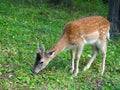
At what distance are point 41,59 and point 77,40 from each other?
0.94m

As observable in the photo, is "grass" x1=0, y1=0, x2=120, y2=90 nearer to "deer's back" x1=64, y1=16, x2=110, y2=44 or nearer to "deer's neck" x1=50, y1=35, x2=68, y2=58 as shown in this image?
"deer's neck" x1=50, y1=35, x2=68, y2=58

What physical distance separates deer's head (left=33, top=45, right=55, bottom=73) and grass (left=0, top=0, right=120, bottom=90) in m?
0.15

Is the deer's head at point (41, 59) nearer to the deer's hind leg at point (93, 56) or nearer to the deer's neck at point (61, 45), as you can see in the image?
the deer's neck at point (61, 45)

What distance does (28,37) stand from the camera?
1080 cm

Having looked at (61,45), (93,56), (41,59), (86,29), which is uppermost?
(86,29)

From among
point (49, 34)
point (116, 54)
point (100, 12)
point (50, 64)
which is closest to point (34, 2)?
point (100, 12)

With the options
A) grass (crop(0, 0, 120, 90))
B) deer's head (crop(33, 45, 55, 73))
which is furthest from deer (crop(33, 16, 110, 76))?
grass (crop(0, 0, 120, 90))

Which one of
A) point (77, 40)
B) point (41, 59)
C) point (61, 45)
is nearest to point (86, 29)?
point (77, 40)

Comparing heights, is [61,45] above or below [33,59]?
above

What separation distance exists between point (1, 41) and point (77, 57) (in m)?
2.26

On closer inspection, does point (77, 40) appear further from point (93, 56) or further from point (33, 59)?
point (33, 59)

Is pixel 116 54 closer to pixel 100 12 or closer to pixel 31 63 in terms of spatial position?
pixel 31 63

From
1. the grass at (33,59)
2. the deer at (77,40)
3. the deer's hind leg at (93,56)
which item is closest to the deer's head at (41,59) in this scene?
the deer at (77,40)

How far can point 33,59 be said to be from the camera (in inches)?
352
